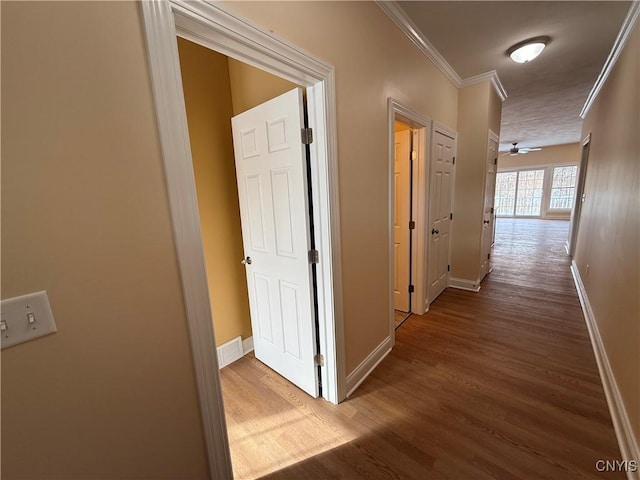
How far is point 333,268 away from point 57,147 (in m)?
1.28

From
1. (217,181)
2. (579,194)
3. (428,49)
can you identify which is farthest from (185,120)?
(579,194)

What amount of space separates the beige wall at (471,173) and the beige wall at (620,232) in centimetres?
106

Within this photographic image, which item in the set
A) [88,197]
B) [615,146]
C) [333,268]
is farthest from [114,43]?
[615,146]

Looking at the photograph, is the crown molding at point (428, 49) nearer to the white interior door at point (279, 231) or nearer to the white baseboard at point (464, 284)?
the white interior door at point (279, 231)

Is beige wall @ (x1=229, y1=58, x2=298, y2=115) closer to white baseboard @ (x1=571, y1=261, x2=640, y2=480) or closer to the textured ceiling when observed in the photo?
the textured ceiling

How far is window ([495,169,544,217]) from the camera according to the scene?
10156 mm

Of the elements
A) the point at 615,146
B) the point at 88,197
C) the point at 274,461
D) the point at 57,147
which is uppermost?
the point at 615,146

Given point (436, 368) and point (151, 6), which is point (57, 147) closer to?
point (151, 6)

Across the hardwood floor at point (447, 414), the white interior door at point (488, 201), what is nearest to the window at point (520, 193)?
the white interior door at point (488, 201)

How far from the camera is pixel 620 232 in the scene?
1.88m

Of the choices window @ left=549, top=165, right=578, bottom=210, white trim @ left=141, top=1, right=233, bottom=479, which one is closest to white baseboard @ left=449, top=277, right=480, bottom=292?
white trim @ left=141, top=1, right=233, bottom=479

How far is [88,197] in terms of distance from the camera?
74 centimetres

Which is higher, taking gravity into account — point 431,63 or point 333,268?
point 431,63

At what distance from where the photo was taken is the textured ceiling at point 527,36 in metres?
1.95
